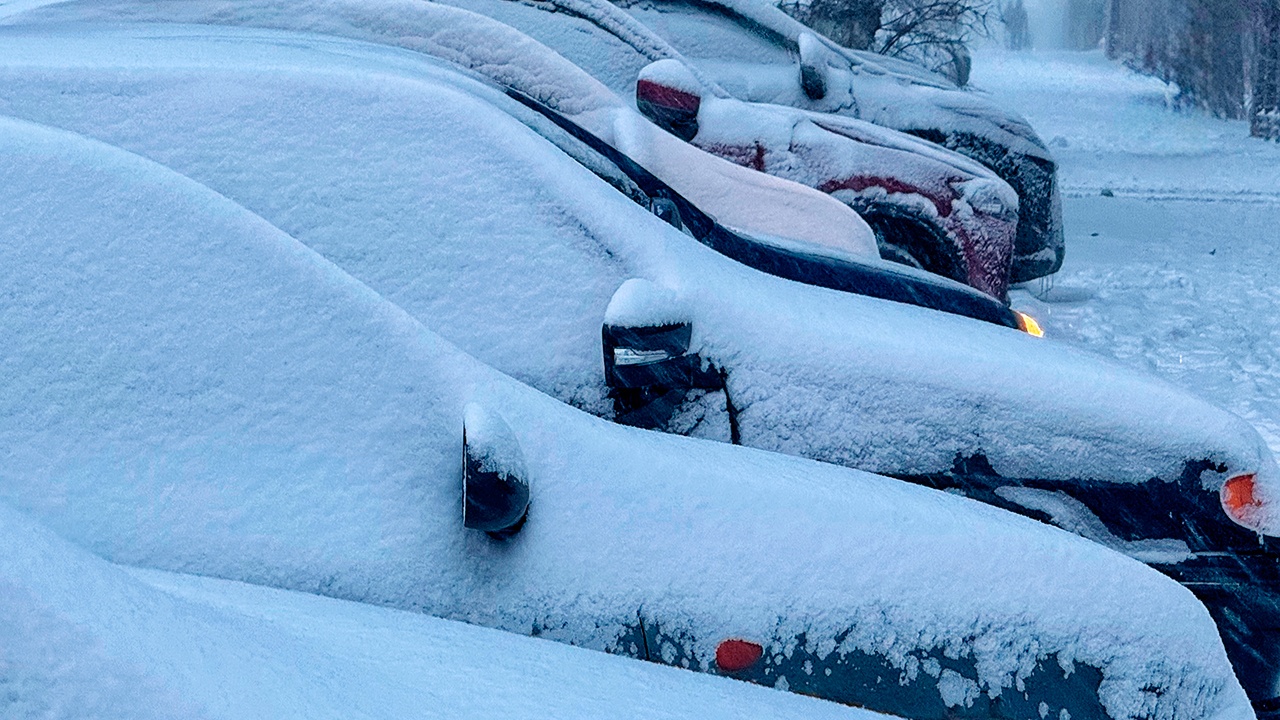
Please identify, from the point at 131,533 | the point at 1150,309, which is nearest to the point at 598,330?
the point at 131,533

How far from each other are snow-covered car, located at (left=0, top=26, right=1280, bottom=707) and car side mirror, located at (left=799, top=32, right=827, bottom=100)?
4.68 metres

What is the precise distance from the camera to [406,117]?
9.68 ft

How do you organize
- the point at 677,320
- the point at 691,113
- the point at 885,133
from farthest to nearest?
1. the point at 885,133
2. the point at 691,113
3. the point at 677,320

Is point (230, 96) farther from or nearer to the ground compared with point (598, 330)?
farther from the ground

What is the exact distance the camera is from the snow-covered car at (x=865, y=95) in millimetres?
7531

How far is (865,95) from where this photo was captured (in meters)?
7.59

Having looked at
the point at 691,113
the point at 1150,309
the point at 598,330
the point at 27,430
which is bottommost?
the point at 1150,309

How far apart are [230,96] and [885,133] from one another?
4158 mm

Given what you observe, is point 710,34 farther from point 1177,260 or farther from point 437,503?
point 437,503

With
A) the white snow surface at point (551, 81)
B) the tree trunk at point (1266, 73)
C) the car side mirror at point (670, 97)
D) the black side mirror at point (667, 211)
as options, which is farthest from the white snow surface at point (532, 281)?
the tree trunk at point (1266, 73)

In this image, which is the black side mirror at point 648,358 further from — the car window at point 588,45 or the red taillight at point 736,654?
the car window at point 588,45

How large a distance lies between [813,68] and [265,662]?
6.45 m

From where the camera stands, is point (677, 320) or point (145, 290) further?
point (677, 320)

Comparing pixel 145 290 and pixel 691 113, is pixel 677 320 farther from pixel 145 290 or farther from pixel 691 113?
pixel 691 113
